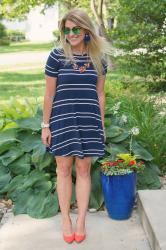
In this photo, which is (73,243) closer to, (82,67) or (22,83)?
(82,67)

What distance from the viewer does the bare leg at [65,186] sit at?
3939 mm

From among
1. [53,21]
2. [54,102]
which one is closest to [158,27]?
Result: [54,102]

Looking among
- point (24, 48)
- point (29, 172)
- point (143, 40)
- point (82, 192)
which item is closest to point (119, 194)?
point (82, 192)

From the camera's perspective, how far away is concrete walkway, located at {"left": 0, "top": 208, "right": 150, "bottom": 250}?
3920mm

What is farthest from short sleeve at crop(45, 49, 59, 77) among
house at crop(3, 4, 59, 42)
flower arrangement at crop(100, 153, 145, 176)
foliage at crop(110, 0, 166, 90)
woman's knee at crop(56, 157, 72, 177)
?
house at crop(3, 4, 59, 42)

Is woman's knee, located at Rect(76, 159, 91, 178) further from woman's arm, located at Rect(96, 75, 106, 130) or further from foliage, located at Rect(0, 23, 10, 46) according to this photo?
foliage, located at Rect(0, 23, 10, 46)

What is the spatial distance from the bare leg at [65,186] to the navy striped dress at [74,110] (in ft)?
Result: 0.48

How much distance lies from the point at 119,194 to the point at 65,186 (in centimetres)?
57

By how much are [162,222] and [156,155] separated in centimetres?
159

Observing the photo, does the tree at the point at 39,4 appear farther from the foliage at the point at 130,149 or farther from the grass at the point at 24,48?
the grass at the point at 24,48

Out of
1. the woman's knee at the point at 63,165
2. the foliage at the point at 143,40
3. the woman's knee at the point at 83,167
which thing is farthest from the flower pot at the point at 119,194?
the foliage at the point at 143,40

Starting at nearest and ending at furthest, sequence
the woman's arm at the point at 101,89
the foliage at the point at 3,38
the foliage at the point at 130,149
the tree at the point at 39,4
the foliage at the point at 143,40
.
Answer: the woman's arm at the point at 101,89 → the foliage at the point at 130,149 → the foliage at the point at 143,40 → the tree at the point at 39,4 → the foliage at the point at 3,38

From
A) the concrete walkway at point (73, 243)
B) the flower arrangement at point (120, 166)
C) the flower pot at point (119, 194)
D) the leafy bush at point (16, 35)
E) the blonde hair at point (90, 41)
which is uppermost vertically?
the blonde hair at point (90, 41)

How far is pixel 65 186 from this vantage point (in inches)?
158
